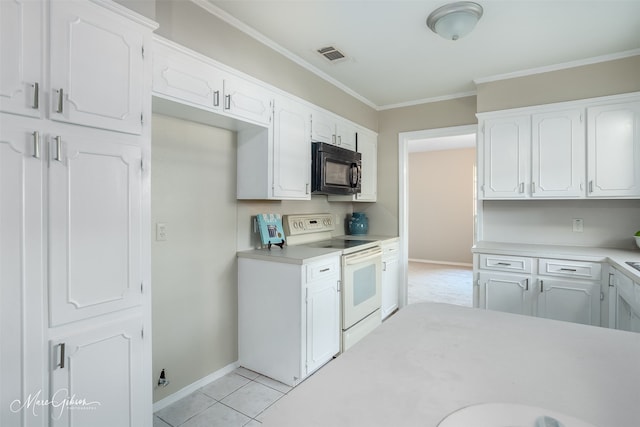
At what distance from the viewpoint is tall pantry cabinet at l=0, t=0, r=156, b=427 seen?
3.81 feet

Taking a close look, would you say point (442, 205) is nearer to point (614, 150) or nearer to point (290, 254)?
point (614, 150)

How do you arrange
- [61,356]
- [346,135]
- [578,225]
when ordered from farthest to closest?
1. [346,135]
2. [578,225]
3. [61,356]

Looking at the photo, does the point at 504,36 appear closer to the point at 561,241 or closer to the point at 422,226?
the point at 561,241

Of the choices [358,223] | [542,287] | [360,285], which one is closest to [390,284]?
[358,223]

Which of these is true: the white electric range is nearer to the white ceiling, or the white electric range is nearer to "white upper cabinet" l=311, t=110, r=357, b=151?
"white upper cabinet" l=311, t=110, r=357, b=151

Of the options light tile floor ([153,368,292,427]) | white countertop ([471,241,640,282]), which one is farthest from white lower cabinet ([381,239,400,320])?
light tile floor ([153,368,292,427])

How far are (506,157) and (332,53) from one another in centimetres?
190

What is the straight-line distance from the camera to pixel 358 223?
4.02m

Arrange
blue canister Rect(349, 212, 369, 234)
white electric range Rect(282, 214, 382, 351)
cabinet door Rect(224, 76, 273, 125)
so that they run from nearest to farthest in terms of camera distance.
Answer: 1. cabinet door Rect(224, 76, 273, 125)
2. white electric range Rect(282, 214, 382, 351)
3. blue canister Rect(349, 212, 369, 234)

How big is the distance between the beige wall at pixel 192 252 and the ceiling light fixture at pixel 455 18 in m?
1.66

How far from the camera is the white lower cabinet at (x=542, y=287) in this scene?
260cm

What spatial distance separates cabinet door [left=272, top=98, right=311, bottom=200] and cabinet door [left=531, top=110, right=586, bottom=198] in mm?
2079

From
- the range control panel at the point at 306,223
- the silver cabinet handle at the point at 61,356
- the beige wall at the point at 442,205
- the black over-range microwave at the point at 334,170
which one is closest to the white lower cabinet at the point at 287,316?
the range control panel at the point at 306,223

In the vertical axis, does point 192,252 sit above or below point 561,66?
below
